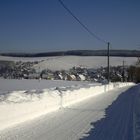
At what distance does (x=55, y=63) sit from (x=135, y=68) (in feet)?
106

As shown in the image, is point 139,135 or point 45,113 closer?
point 139,135

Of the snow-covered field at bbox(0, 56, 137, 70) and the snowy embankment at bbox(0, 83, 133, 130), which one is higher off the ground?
the snow-covered field at bbox(0, 56, 137, 70)

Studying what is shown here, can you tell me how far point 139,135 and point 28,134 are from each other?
3.31 metres

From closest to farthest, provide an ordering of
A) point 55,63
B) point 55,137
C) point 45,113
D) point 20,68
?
point 55,137, point 45,113, point 20,68, point 55,63

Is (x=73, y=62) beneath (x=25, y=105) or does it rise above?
above

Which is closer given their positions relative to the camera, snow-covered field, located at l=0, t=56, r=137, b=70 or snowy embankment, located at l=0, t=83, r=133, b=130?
snowy embankment, located at l=0, t=83, r=133, b=130

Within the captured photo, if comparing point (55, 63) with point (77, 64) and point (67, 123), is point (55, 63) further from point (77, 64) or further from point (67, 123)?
point (67, 123)

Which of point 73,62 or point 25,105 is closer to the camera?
point 25,105

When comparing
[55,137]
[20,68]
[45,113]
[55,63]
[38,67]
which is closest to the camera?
[55,137]

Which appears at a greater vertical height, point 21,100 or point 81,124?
point 21,100

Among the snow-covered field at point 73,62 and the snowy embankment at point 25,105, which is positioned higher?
the snow-covered field at point 73,62

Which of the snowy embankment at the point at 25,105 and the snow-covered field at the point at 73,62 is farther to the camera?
the snow-covered field at the point at 73,62

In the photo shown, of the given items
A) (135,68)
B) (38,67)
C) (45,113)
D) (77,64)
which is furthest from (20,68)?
(45,113)

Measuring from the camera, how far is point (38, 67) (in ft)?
469
